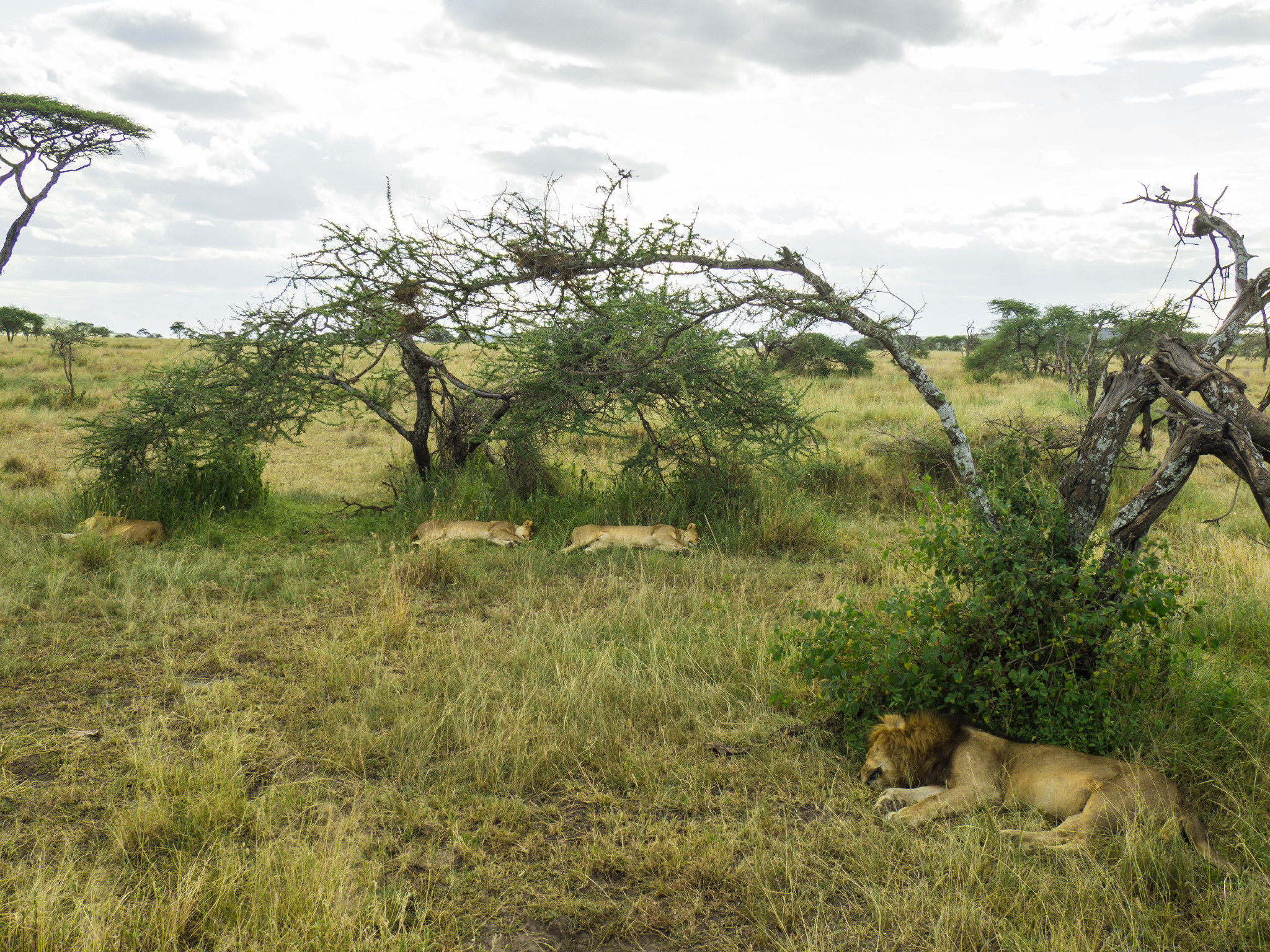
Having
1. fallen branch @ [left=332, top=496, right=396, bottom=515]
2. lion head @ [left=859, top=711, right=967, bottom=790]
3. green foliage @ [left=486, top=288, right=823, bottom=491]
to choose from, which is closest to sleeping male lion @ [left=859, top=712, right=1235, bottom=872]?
lion head @ [left=859, top=711, right=967, bottom=790]

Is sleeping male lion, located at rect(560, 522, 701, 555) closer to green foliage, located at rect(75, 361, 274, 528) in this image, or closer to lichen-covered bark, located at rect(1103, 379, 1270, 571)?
green foliage, located at rect(75, 361, 274, 528)

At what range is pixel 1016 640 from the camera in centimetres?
397

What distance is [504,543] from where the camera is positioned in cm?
842

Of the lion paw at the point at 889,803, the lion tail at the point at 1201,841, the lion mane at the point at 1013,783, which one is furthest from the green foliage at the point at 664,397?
the lion tail at the point at 1201,841

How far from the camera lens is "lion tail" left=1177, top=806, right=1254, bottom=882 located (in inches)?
116

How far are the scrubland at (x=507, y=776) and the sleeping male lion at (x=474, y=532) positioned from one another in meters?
0.91

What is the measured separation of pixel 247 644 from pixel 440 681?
181 cm

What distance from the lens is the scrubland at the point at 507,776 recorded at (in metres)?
2.83

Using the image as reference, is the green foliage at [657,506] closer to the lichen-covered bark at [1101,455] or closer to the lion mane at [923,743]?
the lichen-covered bark at [1101,455]

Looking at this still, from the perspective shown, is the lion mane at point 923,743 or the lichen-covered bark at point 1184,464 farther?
the lion mane at point 923,743

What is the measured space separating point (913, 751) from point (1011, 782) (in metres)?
0.43

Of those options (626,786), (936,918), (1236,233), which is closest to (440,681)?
(626,786)

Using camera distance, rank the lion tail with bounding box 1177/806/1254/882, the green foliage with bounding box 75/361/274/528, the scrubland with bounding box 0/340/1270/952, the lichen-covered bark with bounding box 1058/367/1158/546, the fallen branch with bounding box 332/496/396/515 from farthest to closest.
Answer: the fallen branch with bounding box 332/496/396/515
the green foliage with bounding box 75/361/274/528
the lichen-covered bark with bounding box 1058/367/1158/546
the lion tail with bounding box 1177/806/1254/882
the scrubland with bounding box 0/340/1270/952

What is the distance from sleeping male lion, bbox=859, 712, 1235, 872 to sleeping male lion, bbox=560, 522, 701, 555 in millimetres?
4369
